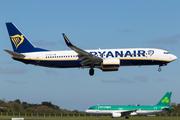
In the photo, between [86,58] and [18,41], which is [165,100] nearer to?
[86,58]

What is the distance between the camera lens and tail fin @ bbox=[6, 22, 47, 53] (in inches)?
2473

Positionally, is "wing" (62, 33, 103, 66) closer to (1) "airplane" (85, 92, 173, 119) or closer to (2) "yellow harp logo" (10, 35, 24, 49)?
(2) "yellow harp logo" (10, 35, 24, 49)

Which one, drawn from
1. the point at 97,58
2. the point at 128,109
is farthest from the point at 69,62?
the point at 128,109

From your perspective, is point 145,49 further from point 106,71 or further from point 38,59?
point 38,59

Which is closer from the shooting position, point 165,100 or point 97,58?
point 97,58

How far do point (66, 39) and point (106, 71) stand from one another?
12409 millimetres

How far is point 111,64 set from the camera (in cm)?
5516

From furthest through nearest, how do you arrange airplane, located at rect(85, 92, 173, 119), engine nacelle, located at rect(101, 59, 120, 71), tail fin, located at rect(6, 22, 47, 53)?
airplane, located at rect(85, 92, 173, 119), tail fin, located at rect(6, 22, 47, 53), engine nacelle, located at rect(101, 59, 120, 71)

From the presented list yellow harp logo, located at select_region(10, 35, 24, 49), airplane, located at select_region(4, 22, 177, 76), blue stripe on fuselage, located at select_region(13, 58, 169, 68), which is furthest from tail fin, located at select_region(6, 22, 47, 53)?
blue stripe on fuselage, located at select_region(13, 58, 169, 68)

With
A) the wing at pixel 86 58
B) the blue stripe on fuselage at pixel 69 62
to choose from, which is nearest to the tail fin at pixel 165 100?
the blue stripe on fuselage at pixel 69 62

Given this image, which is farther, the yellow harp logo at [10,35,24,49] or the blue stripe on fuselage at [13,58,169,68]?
the yellow harp logo at [10,35,24,49]

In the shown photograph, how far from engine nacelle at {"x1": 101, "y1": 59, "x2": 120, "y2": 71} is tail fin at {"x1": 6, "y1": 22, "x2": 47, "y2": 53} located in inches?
624

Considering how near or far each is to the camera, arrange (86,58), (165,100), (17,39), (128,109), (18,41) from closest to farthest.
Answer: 1. (86,58)
2. (18,41)
3. (17,39)
4. (128,109)
5. (165,100)

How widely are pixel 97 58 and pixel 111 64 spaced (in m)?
3.05
